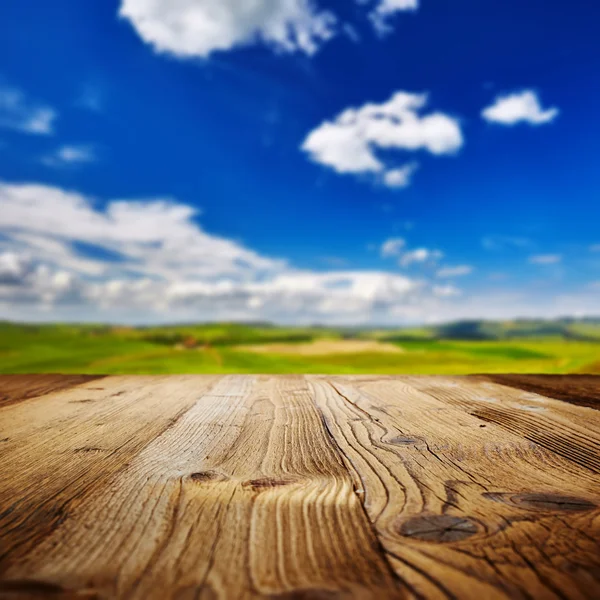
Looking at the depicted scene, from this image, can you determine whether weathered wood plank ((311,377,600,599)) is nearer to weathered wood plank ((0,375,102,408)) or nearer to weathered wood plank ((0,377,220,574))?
weathered wood plank ((0,377,220,574))

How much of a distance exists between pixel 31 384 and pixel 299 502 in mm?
2098

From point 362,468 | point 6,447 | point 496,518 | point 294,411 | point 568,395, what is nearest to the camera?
point 496,518

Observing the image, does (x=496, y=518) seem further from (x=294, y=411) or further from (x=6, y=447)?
(x=6, y=447)

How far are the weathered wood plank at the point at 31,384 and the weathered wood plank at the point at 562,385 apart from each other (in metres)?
2.42

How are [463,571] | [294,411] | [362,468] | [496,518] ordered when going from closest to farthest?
[463,571], [496,518], [362,468], [294,411]

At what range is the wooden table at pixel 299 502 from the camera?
0.56 meters

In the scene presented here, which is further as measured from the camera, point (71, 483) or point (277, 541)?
point (71, 483)

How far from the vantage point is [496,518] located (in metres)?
0.73

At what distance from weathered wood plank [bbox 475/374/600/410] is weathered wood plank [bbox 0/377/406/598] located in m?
1.33

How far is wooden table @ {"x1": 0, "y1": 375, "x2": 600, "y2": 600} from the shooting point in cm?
56

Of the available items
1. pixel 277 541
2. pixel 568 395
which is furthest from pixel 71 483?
pixel 568 395

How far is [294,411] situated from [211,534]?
938 millimetres

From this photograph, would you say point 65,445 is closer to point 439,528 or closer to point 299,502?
point 299,502

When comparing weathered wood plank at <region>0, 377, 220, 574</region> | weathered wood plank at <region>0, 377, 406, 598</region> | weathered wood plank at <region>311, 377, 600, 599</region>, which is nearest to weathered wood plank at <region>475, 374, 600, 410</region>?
weathered wood plank at <region>311, 377, 600, 599</region>
